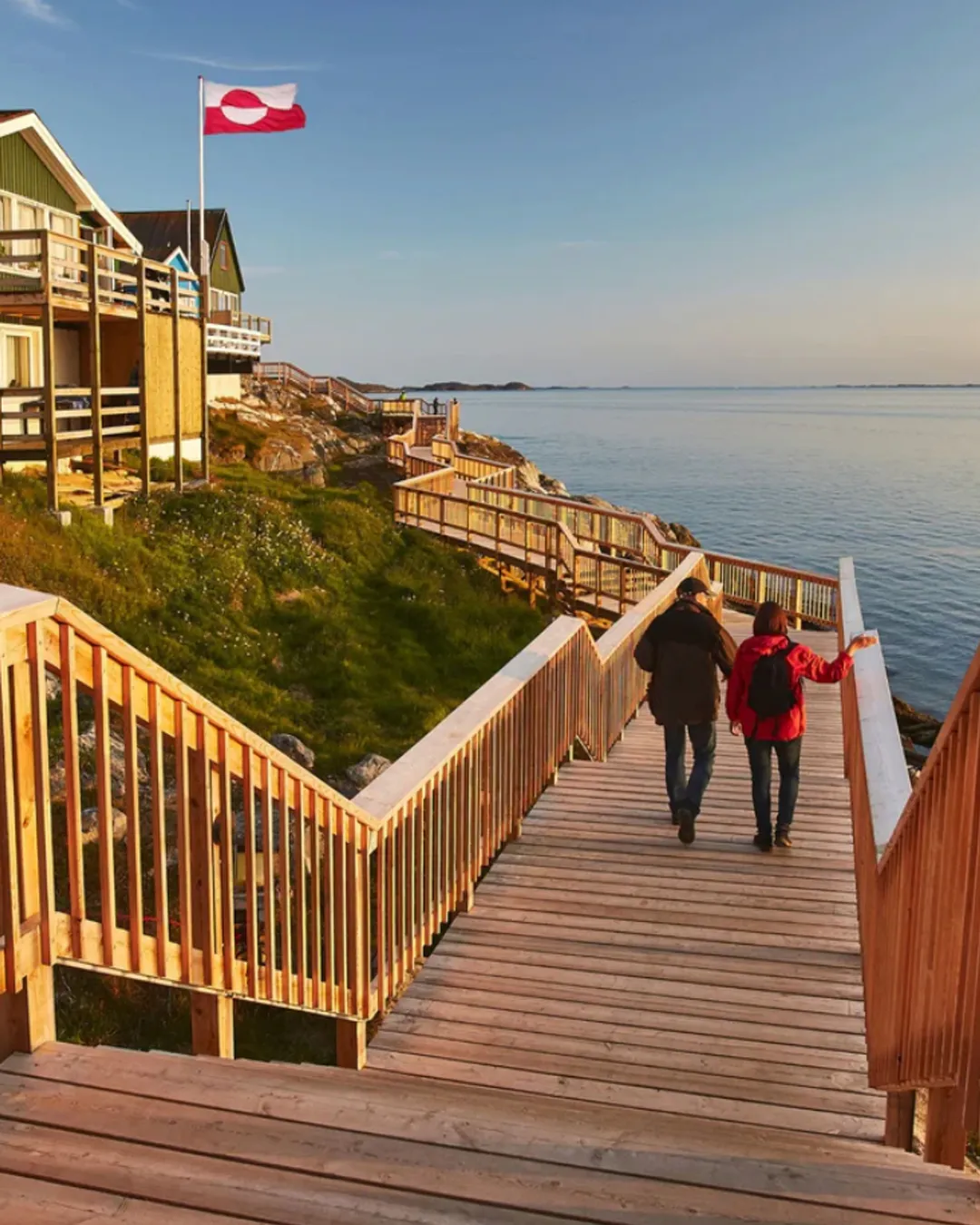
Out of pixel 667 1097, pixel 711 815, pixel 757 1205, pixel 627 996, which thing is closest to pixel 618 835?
pixel 711 815

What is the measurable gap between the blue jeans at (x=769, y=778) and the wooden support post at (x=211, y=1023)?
409cm

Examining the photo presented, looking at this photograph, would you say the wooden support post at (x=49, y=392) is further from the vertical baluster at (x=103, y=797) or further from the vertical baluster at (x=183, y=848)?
the vertical baluster at (x=103, y=797)

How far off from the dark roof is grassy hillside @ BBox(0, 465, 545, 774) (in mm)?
26820

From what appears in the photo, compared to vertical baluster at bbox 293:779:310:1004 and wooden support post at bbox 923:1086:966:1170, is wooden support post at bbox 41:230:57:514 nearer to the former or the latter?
vertical baluster at bbox 293:779:310:1004

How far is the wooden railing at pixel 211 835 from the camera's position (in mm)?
2695

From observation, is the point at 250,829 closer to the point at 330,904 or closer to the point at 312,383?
the point at 330,904

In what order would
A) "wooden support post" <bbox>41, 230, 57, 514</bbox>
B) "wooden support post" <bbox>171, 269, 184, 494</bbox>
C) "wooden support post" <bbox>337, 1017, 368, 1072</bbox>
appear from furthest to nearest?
"wooden support post" <bbox>171, 269, 184, 494</bbox> → "wooden support post" <bbox>41, 230, 57, 514</bbox> → "wooden support post" <bbox>337, 1017, 368, 1072</bbox>

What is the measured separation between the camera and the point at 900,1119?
3.65 meters

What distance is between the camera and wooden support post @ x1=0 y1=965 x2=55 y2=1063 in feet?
9.42

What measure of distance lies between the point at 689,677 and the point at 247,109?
29.7m

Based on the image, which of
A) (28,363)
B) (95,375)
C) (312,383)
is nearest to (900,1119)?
(95,375)

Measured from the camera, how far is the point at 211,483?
67.4 feet

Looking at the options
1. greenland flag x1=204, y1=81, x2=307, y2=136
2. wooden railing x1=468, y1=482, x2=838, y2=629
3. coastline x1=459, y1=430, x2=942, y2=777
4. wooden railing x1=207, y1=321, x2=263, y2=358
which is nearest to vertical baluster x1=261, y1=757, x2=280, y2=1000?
coastline x1=459, y1=430, x2=942, y2=777

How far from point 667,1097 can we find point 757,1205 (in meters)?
1.42
